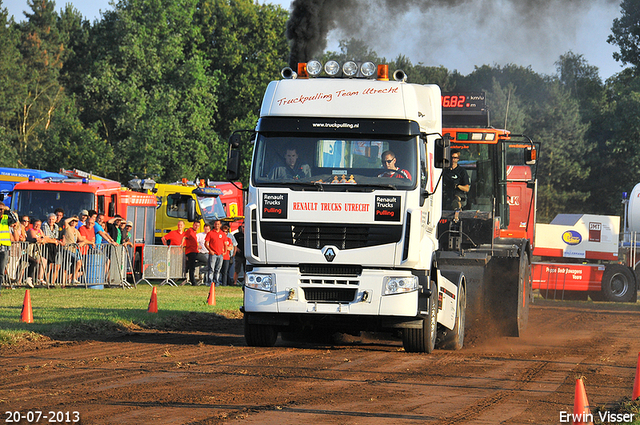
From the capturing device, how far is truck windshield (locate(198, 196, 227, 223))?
30.5 meters

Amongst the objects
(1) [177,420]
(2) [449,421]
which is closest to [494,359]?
(2) [449,421]

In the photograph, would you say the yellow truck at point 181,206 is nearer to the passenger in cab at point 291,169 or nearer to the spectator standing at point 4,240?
the spectator standing at point 4,240

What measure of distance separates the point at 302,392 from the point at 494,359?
4.43m

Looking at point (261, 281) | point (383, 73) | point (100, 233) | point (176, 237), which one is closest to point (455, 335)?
point (261, 281)

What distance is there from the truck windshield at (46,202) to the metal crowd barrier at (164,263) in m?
2.32

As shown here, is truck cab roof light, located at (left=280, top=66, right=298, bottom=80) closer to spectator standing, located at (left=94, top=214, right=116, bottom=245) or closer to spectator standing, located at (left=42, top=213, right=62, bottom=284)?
spectator standing, located at (left=42, top=213, right=62, bottom=284)

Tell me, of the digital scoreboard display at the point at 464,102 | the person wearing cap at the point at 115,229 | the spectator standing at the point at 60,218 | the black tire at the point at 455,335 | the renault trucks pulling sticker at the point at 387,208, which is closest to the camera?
the renault trucks pulling sticker at the point at 387,208

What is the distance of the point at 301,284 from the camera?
11.6 metres

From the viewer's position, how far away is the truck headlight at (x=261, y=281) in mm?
11719

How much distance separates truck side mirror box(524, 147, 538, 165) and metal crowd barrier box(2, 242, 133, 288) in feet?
37.4

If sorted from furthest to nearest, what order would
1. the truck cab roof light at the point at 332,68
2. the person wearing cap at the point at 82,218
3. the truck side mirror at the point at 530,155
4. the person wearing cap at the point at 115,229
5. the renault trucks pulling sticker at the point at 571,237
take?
the renault trucks pulling sticker at the point at 571,237
the person wearing cap at the point at 115,229
the person wearing cap at the point at 82,218
the truck side mirror at the point at 530,155
the truck cab roof light at the point at 332,68

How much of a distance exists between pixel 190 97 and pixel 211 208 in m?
24.4

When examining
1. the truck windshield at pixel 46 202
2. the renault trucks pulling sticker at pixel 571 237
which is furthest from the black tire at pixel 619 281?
the truck windshield at pixel 46 202

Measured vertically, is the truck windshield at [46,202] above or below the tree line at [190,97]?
below
